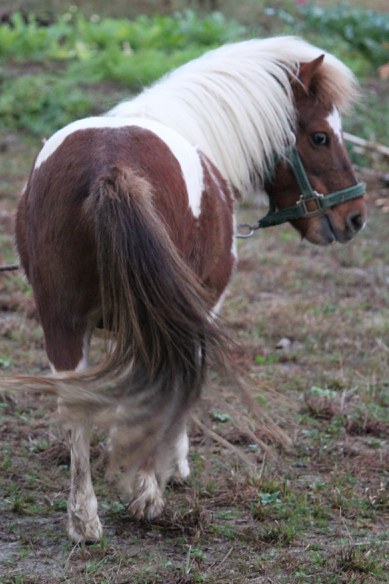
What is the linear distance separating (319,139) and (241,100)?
463mm

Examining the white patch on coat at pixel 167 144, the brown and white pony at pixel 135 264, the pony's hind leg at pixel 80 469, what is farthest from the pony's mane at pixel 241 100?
the pony's hind leg at pixel 80 469

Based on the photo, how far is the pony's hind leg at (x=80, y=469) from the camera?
118 inches

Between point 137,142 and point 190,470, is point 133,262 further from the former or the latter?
point 190,470

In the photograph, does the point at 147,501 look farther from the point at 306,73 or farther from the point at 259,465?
the point at 306,73

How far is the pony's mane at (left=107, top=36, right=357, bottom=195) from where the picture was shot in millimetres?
3732

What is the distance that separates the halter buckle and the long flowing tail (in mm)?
1568

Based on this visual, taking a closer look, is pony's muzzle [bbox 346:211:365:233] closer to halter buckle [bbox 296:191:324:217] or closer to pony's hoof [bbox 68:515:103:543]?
halter buckle [bbox 296:191:324:217]

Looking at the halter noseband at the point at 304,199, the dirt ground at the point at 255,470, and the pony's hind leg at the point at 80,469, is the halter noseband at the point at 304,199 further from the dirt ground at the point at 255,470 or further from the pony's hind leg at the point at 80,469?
the pony's hind leg at the point at 80,469

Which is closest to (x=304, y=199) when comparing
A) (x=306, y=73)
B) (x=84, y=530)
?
(x=306, y=73)

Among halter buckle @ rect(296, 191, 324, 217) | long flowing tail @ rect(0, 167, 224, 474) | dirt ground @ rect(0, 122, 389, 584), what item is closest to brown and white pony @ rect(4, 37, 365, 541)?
long flowing tail @ rect(0, 167, 224, 474)

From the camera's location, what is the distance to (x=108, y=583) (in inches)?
114

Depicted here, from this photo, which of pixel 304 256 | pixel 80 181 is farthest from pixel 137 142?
pixel 304 256

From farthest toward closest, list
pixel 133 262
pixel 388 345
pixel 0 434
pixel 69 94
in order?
pixel 69 94
pixel 388 345
pixel 0 434
pixel 133 262

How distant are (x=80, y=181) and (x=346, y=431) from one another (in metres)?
2.13
